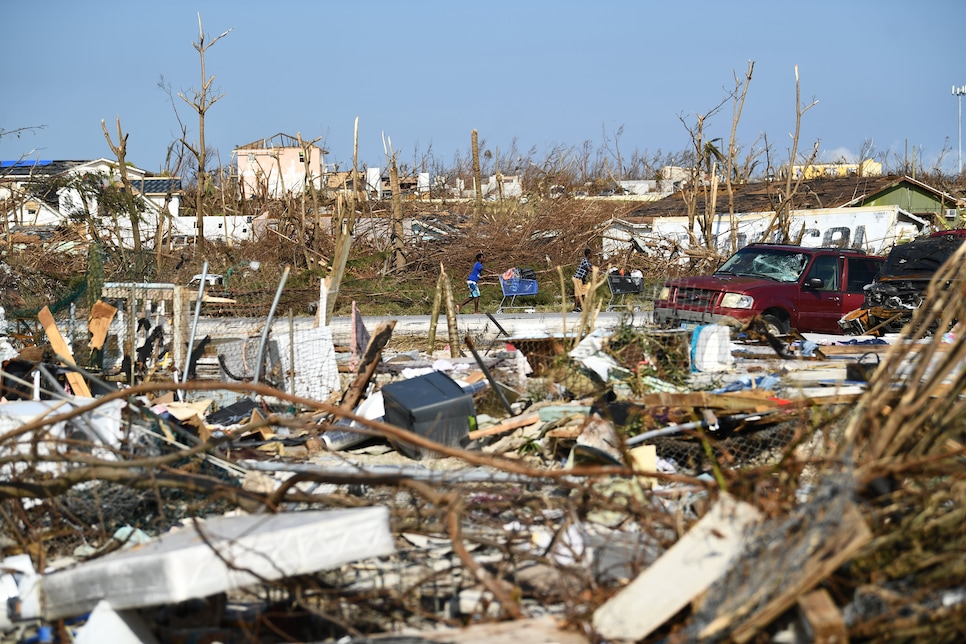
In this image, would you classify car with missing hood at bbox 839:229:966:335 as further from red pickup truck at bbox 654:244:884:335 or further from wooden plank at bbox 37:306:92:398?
wooden plank at bbox 37:306:92:398

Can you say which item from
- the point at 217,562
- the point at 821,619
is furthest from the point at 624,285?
the point at 821,619

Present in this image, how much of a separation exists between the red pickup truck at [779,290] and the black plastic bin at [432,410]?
490 cm

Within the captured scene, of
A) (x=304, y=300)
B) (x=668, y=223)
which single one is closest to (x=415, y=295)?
(x=304, y=300)

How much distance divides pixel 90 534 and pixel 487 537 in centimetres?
260

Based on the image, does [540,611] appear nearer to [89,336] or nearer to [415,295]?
[89,336]

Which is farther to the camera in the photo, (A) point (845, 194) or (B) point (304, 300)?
(A) point (845, 194)

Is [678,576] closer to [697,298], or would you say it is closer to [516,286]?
[697,298]

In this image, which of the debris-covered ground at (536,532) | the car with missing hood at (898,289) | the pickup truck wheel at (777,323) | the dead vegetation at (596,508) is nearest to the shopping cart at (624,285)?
the pickup truck wheel at (777,323)

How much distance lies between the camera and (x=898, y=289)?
1338cm

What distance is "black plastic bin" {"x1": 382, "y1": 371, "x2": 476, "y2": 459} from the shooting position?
8023 millimetres

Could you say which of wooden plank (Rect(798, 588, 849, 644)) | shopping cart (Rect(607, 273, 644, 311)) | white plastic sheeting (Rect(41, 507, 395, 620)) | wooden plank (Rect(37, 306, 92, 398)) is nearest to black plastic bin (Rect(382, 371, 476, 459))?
wooden plank (Rect(37, 306, 92, 398))

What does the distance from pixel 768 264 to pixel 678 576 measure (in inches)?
435

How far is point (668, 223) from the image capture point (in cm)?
2688

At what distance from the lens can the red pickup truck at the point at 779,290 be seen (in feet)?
42.2
